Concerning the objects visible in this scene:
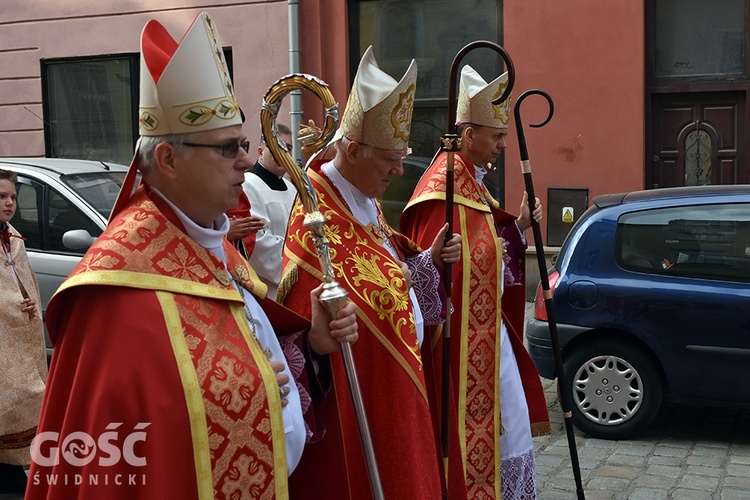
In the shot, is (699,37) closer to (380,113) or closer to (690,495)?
(690,495)

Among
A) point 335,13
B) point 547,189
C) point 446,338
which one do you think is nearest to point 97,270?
point 446,338

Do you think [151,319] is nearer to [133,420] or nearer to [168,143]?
[133,420]

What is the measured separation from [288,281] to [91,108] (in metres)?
11.7

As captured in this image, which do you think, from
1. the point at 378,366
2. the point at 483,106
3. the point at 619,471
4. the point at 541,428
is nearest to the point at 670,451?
the point at 619,471

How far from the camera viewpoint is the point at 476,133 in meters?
5.36

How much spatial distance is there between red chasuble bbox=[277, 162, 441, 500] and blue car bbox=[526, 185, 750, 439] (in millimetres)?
3173

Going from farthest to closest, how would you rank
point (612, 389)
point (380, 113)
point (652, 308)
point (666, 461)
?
point (612, 389) → point (652, 308) → point (666, 461) → point (380, 113)

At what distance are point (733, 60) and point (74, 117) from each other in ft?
28.1

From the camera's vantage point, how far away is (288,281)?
151 inches

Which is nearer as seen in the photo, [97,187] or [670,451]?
[670,451]

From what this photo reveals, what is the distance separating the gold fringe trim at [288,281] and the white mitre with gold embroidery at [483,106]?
1.80 m

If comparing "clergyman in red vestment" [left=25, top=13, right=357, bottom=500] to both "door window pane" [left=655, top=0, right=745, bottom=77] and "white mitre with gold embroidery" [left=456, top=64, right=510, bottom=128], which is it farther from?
"door window pane" [left=655, top=0, right=745, bottom=77]

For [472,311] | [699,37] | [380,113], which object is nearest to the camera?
[380,113]

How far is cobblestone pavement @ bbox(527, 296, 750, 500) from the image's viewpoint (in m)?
5.96
